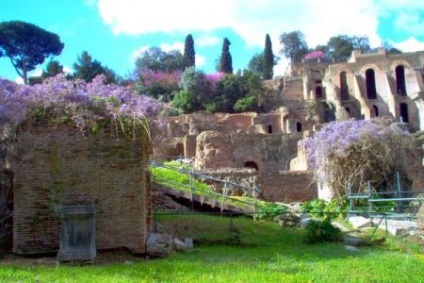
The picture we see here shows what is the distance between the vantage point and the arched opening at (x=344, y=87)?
6341 centimetres

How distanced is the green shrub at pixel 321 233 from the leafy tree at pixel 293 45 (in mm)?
70463

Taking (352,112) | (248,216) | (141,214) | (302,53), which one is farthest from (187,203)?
(302,53)

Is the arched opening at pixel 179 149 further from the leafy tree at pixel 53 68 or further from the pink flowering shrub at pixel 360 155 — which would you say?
the pink flowering shrub at pixel 360 155

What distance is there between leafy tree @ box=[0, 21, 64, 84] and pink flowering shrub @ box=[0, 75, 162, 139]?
140 ft

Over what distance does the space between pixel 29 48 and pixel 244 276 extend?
49727 millimetres

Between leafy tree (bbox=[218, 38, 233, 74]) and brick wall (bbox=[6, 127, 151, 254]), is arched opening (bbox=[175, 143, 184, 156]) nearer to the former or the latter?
leafy tree (bbox=[218, 38, 233, 74])

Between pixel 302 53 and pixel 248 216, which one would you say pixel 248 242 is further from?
pixel 302 53

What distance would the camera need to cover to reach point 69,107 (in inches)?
429

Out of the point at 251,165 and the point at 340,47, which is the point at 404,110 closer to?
the point at 340,47

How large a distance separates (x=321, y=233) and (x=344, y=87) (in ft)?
178

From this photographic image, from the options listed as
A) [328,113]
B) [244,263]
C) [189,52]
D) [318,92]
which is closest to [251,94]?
[328,113]

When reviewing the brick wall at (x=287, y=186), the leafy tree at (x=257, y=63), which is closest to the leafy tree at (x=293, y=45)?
the leafy tree at (x=257, y=63)

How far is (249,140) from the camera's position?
37.1m

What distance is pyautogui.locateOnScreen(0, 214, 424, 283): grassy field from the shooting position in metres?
7.76
